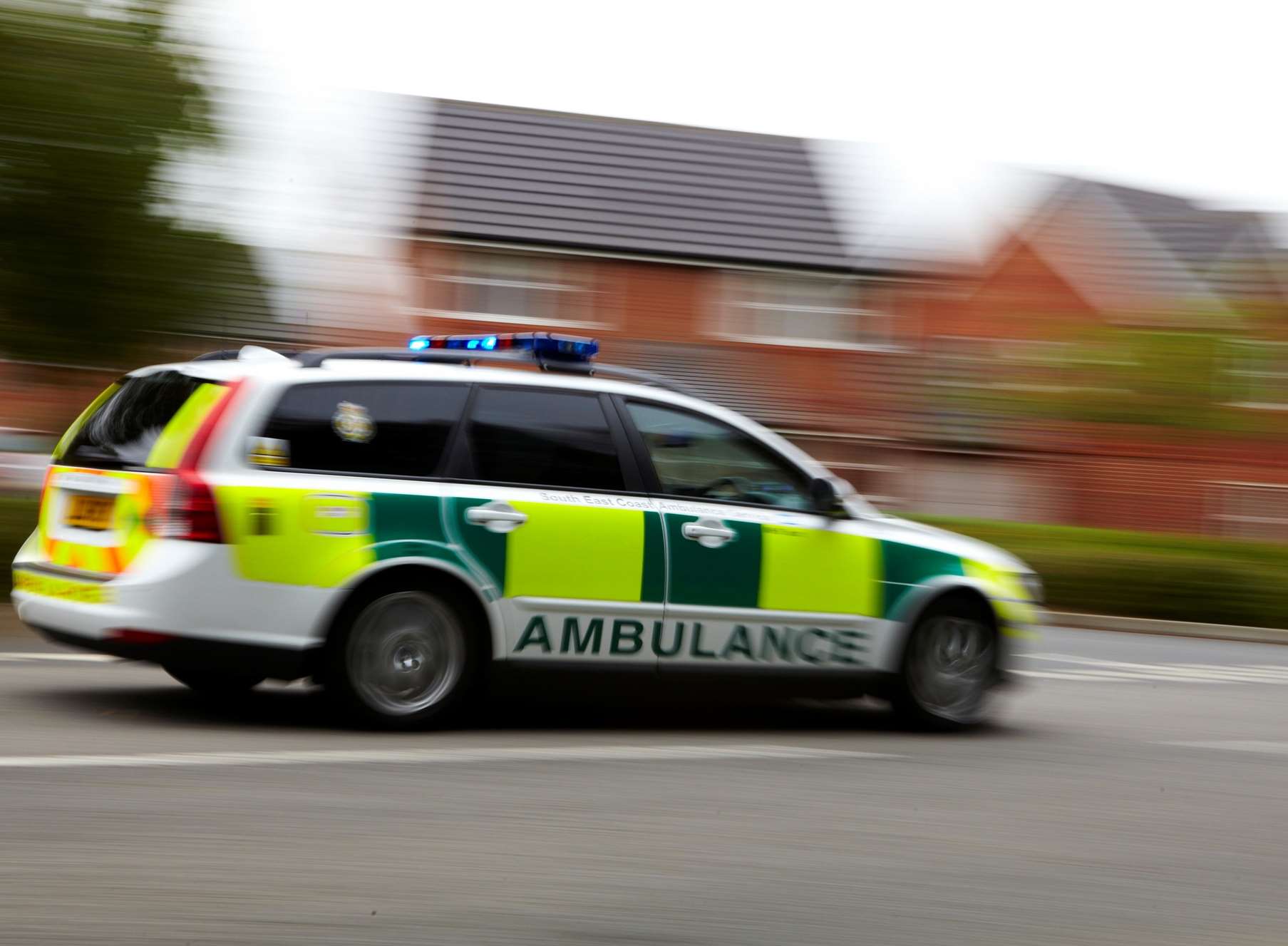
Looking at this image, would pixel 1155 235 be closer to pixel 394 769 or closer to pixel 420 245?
pixel 420 245

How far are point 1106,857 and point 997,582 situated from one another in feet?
9.76

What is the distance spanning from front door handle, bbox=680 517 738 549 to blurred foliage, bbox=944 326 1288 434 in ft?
64.5

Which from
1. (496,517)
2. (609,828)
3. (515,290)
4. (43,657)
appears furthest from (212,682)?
(515,290)

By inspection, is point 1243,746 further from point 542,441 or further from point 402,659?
point 402,659

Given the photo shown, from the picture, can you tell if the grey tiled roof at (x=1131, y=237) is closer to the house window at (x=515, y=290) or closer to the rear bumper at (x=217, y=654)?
the house window at (x=515, y=290)

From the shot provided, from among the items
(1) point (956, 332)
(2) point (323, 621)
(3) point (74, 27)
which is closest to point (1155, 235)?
(1) point (956, 332)

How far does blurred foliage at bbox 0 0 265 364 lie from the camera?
1273 cm

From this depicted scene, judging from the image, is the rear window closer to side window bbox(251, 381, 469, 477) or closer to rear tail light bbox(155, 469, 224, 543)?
rear tail light bbox(155, 469, 224, 543)

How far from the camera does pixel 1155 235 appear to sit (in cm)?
4338

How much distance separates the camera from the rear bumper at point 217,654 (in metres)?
7.16

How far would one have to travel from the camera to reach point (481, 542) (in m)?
7.62

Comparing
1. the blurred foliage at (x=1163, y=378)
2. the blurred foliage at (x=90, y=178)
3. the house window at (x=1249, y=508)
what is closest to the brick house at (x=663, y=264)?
the house window at (x=1249, y=508)

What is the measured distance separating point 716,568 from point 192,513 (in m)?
2.39

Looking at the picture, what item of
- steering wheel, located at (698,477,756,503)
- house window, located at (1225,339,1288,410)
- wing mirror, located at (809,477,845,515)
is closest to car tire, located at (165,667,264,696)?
steering wheel, located at (698,477,756,503)
